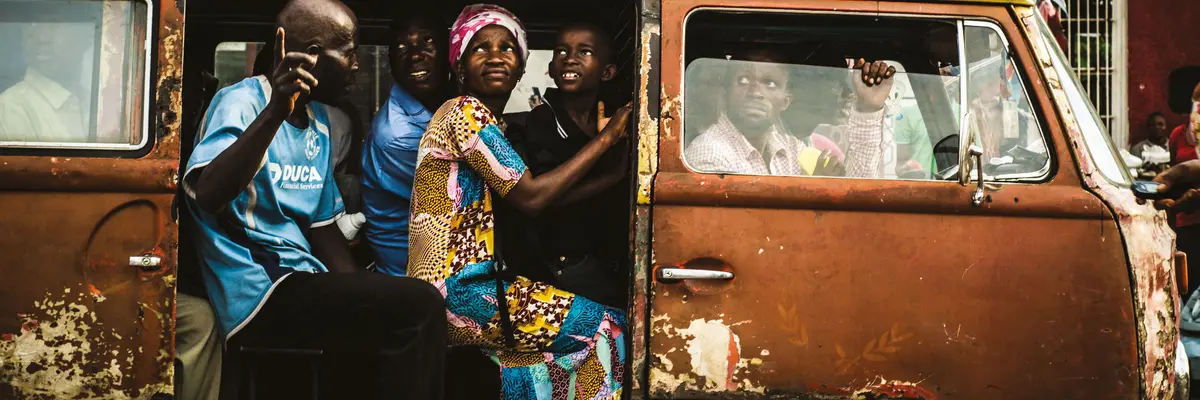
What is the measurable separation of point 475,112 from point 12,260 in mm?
1325

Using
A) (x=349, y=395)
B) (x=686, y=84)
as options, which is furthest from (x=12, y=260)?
(x=686, y=84)

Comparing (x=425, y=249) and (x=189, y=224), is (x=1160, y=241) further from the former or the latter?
(x=189, y=224)

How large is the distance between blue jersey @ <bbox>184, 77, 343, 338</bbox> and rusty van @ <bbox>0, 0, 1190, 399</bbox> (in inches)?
4.3

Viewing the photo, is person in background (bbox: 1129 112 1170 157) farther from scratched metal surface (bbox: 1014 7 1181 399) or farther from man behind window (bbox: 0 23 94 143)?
man behind window (bbox: 0 23 94 143)

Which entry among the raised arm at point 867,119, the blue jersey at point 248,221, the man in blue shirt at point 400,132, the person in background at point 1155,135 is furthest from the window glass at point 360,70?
the person in background at point 1155,135

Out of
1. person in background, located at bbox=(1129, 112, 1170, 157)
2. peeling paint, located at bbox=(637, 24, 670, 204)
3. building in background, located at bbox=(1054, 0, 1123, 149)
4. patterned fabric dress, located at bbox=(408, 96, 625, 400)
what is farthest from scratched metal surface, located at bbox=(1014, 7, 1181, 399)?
building in background, located at bbox=(1054, 0, 1123, 149)

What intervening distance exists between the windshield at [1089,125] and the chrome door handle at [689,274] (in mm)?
1157

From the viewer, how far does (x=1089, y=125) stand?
2.98 meters

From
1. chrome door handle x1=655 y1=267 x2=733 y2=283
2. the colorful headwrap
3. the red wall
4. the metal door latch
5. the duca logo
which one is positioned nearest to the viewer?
the metal door latch

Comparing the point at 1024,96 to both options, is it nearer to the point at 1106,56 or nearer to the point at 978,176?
the point at 978,176

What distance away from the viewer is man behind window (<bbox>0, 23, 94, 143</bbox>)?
2.76 metres

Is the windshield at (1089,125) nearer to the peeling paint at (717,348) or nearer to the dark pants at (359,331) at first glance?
the peeling paint at (717,348)

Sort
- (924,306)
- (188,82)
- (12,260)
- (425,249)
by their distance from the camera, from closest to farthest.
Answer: (12,260) → (924,306) → (425,249) → (188,82)

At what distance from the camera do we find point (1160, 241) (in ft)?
9.56
